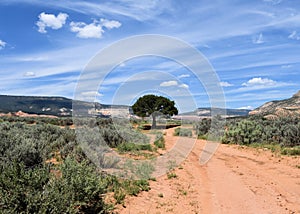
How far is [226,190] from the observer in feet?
30.8

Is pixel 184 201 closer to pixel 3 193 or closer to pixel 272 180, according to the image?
pixel 272 180

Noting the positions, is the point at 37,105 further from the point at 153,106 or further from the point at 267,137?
the point at 267,137

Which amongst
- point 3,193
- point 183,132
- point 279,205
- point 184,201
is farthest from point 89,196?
point 183,132

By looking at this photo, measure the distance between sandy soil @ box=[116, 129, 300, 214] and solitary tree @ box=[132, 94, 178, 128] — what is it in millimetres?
31242

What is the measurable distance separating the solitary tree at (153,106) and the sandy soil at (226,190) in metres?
31.2

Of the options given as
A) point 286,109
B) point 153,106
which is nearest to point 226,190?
point 153,106

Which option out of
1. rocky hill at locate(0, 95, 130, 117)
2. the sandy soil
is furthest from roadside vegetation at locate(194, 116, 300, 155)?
rocky hill at locate(0, 95, 130, 117)

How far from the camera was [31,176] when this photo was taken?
5.70 m

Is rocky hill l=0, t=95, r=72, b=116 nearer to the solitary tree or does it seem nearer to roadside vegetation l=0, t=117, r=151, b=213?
the solitary tree

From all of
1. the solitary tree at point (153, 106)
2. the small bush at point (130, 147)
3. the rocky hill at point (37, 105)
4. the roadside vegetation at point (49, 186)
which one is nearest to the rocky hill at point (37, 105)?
the rocky hill at point (37, 105)

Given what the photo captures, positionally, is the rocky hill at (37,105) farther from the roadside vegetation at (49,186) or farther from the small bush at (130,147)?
the roadside vegetation at (49,186)

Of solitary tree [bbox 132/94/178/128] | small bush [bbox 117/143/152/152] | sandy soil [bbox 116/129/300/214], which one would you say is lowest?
sandy soil [bbox 116/129/300/214]

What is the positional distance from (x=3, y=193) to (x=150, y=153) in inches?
420

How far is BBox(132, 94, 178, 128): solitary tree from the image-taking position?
4572 centimetres
